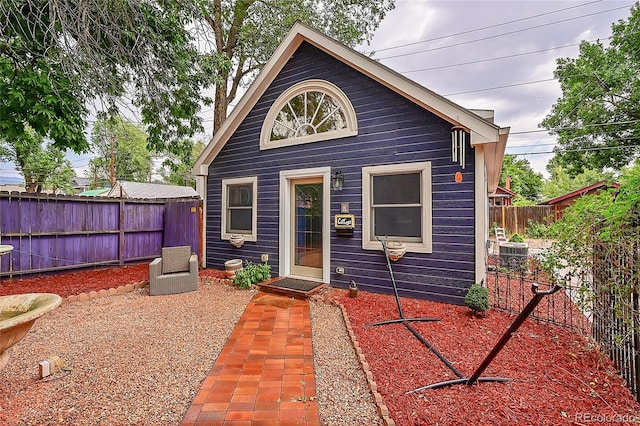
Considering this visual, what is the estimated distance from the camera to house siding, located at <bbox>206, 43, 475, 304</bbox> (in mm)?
4359

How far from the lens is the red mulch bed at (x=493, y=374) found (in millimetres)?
1978

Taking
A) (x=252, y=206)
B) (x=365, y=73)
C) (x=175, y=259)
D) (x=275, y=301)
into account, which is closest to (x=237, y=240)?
(x=252, y=206)

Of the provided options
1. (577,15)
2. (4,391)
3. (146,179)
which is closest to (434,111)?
(4,391)

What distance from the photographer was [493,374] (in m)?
2.48

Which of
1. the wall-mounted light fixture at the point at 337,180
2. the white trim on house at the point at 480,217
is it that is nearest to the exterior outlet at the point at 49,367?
the wall-mounted light fixture at the point at 337,180

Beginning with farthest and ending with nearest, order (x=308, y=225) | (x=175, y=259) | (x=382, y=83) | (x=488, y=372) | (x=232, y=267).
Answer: (x=232, y=267)
(x=308, y=225)
(x=175, y=259)
(x=382, y=83)
(x=488, y=372)

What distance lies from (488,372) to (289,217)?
170 inches

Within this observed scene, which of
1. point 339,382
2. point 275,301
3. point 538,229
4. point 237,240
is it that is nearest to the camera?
point 339,382

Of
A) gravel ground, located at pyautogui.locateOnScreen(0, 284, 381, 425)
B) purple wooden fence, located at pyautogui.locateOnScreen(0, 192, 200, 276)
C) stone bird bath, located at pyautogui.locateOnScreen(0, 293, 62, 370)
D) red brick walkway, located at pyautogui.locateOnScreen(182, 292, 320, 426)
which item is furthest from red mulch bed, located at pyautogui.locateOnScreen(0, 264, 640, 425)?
purple wooden fence, located at pyautogui.locateOnScreen(0, 192, 200, 276)

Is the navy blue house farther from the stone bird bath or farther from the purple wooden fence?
the stone bird bath

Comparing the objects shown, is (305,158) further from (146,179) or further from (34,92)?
(146,179)

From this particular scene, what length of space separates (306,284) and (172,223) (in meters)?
4.90

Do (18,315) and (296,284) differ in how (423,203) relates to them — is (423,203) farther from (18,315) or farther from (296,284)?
(18,315)

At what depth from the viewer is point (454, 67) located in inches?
522
